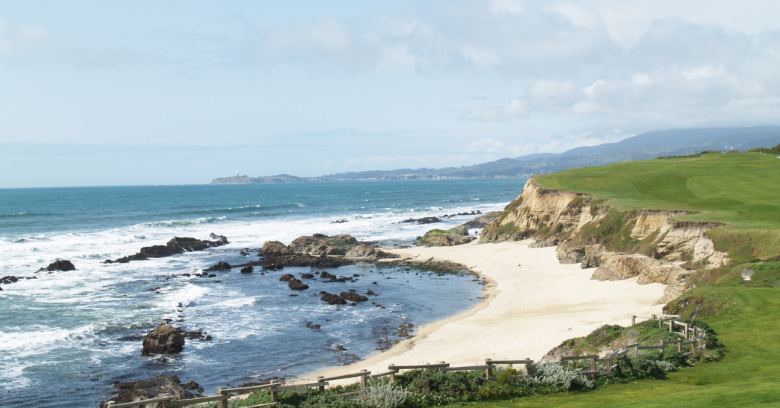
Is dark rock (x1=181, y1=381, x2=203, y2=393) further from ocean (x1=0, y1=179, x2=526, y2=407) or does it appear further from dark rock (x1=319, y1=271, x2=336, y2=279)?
dark rock (x1=319, y1=271, x2=336, y2=279)

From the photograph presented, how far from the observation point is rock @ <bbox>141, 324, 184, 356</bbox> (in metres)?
22.6

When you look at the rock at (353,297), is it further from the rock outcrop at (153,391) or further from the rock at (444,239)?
the rock at (444,239)

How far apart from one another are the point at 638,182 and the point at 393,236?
28714 mm

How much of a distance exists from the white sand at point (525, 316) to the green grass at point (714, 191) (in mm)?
5422

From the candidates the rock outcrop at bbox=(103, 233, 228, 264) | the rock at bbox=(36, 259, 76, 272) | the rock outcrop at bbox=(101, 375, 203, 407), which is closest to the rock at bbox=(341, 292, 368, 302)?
the rock outcrop at bbox=(101, 375, 203, 407)

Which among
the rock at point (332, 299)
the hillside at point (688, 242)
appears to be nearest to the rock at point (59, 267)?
the rock at point (332, 299)

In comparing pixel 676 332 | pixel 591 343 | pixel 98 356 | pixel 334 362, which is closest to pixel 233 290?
pixel 98 356

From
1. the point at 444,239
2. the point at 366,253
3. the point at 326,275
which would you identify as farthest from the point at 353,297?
the point at 444,239

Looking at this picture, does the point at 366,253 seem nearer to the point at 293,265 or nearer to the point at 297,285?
the point at 293,265

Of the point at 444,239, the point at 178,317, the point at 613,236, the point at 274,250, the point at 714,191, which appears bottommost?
the point at 178,317

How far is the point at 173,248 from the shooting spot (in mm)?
54094

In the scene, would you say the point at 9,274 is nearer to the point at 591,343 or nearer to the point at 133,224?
the point at 133,224

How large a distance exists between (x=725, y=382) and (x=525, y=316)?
13.9 meters

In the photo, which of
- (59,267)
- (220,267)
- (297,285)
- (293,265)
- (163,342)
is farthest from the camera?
(293,265)
